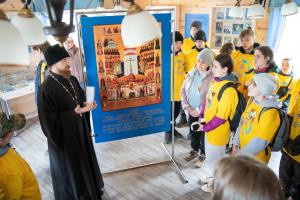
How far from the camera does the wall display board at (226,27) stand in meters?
4.99

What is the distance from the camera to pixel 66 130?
2350 mm

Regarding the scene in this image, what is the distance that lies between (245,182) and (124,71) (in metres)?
1.99

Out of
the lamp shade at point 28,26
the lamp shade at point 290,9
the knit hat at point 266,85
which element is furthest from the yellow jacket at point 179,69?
the lamp shade at point 28,26

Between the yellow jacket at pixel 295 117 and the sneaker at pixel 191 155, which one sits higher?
the yellow jacket at pixel 295 117

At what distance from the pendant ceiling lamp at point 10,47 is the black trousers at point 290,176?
2381 mm

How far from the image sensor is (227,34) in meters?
5.21

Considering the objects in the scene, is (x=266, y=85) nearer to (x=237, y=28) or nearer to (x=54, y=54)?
(x=54, y=54)

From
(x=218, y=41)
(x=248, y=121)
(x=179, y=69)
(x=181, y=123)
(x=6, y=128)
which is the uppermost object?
(x=218, y=41)

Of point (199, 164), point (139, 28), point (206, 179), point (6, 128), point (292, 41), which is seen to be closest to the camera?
point (139, 28)

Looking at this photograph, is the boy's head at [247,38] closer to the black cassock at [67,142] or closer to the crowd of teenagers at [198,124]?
the crowd of teenagers at [198,124]

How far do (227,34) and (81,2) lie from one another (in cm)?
307

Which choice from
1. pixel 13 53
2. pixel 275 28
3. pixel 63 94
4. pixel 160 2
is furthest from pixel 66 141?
pixel 160 2

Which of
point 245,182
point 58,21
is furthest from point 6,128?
point 245,182

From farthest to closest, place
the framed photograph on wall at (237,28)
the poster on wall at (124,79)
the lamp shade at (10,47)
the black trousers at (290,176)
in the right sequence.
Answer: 1. the framed photograph on wall at (237,28)
2. the poster on wall at (124,79)
3. the black trousers at (290,176)
4. the lamp shade at (10,47)
